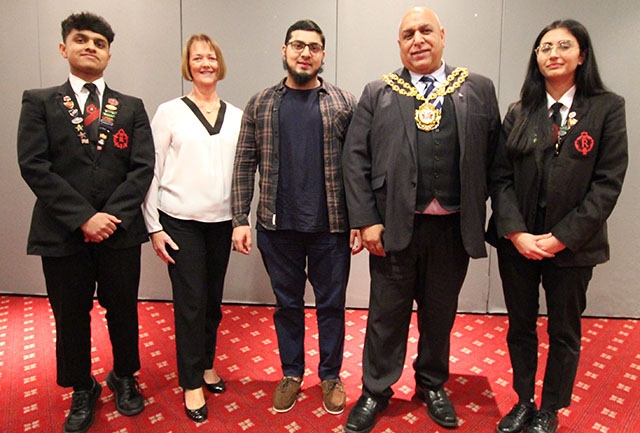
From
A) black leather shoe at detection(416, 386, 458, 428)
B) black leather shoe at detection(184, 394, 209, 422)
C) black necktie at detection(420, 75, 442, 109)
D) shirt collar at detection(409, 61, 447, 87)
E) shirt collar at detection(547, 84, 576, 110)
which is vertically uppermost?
shirt collar at detection(409, 61, 447, 87)

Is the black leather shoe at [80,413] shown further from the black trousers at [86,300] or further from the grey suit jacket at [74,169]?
the grey suit jacket at [74,169]

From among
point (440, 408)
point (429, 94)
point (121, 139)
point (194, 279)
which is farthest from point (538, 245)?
point (121, 139)

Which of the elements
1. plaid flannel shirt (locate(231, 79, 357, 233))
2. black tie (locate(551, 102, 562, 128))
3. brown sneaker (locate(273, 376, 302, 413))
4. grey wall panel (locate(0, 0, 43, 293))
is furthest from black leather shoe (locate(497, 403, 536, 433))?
grey wall panel (locate(0, 0, 43, 293))

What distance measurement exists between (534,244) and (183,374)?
1.64 metres

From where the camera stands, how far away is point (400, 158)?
79.0 inches

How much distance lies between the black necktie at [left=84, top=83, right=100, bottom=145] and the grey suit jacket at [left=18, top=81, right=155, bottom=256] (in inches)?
1.5

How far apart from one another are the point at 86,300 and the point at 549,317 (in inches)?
78.6

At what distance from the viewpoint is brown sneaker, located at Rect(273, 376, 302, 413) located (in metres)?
2.33

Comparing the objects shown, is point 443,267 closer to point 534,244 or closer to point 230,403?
point 534,244

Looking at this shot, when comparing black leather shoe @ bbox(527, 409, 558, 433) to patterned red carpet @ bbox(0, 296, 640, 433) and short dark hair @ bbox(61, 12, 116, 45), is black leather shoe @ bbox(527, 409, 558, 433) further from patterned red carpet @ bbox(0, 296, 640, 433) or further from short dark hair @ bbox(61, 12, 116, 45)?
short dark hair @ bbox(61, 12, 116, 45)

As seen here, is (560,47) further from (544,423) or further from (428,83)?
(544,423)

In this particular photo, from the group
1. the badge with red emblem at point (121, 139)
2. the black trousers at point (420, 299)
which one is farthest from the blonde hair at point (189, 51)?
the black trousers at point (420, 299)

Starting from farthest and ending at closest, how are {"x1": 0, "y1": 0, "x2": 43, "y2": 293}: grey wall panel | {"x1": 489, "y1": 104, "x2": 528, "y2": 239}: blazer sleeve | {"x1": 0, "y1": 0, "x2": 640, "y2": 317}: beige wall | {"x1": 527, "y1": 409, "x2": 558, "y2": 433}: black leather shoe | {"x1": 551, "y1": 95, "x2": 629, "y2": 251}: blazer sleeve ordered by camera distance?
1. {"x1": 0, "y1": 0, "x2": 43, "y2": 293}: grey wall panel
2. {"x1": 0, "y1": 0, "x2": 640, "y2": 317}: beige wall
3. {"x1": 527, "y1": 409, "x2": 558, "y2": 433}: black leather shoe
4. {"x1": 489, "y1": 104, "x2": 528, "y2": 239}: blazer sleeve
5. {"x1": 551, "y1": 95, "x2": 629, "y2": 251}: blazer sleeve

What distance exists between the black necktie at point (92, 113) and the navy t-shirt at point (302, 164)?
2.59 feet
